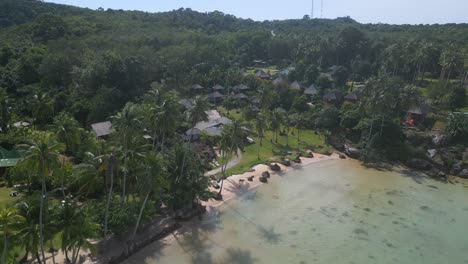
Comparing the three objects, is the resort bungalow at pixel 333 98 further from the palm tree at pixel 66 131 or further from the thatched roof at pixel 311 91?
the palm tree at pixel 66 131

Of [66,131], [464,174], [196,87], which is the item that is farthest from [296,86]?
[66,131]

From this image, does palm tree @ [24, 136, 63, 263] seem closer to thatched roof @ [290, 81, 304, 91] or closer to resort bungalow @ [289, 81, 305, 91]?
resort bungalow @ [289, 81, 305, 91]

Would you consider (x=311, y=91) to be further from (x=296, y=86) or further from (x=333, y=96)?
(x=333, y=96)

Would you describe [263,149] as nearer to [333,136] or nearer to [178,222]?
[333,136]

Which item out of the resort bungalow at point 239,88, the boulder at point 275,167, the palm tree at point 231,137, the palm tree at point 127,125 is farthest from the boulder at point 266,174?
the resort bungalow at point 239,88

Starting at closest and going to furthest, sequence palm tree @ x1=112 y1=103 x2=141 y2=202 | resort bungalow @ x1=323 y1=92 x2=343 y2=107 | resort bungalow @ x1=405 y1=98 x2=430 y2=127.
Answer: palm tree @ x1=112 y1=103 x2=141 y2=202 < resort bungalow @ x1=405 y1=98 x2=430 y2=127 < resort bungalow @ x1=323 y1=92 x2=343 y2=107

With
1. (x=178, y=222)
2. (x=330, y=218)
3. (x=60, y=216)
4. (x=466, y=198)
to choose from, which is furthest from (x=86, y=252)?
(x=466, y=198)

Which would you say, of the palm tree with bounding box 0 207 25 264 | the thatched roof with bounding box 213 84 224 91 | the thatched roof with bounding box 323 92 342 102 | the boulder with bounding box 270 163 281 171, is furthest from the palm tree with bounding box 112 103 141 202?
the thatched roof with bounding box 213 84 224 91
